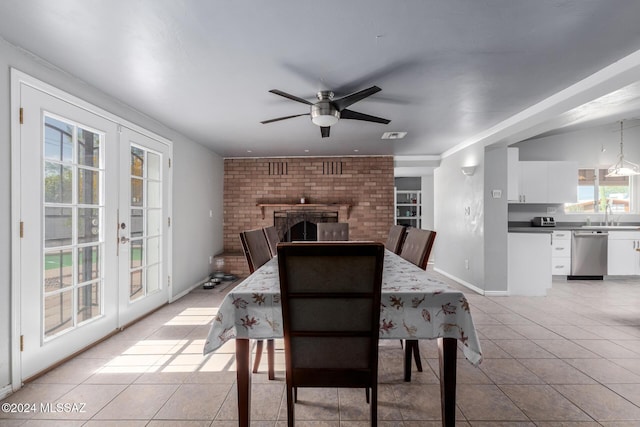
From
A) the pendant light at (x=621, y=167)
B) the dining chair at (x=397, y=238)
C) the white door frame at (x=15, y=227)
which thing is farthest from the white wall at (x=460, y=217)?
the white door frame at (x=15, y=227)

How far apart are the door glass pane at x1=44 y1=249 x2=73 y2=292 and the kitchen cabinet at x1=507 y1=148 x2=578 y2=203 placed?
5939 mm

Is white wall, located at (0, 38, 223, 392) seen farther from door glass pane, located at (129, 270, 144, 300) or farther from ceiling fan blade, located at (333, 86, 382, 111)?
ceiling fan blade, located at (333, 86, 382, 111)

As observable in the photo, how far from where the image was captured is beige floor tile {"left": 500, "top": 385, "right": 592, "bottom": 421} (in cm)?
173

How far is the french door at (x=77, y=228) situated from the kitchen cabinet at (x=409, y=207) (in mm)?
5841

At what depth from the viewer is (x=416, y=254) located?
2248 mm

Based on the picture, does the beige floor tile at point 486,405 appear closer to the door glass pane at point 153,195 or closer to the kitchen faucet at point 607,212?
the door glass pane at point 153,195

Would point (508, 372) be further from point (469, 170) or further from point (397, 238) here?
point (469, 170)

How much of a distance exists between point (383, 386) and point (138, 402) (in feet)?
4.95

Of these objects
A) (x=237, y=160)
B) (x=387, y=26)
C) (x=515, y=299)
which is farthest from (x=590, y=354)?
(x=237, y=160)

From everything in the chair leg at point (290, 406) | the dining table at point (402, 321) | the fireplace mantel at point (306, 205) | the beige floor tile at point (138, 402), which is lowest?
the beige floor tile at point (138, 402)

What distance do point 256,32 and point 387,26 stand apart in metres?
0.77

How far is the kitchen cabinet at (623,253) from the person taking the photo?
514 centimetres

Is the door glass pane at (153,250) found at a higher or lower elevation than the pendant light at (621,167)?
lower

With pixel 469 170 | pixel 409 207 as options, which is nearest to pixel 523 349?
pixel 469 170
